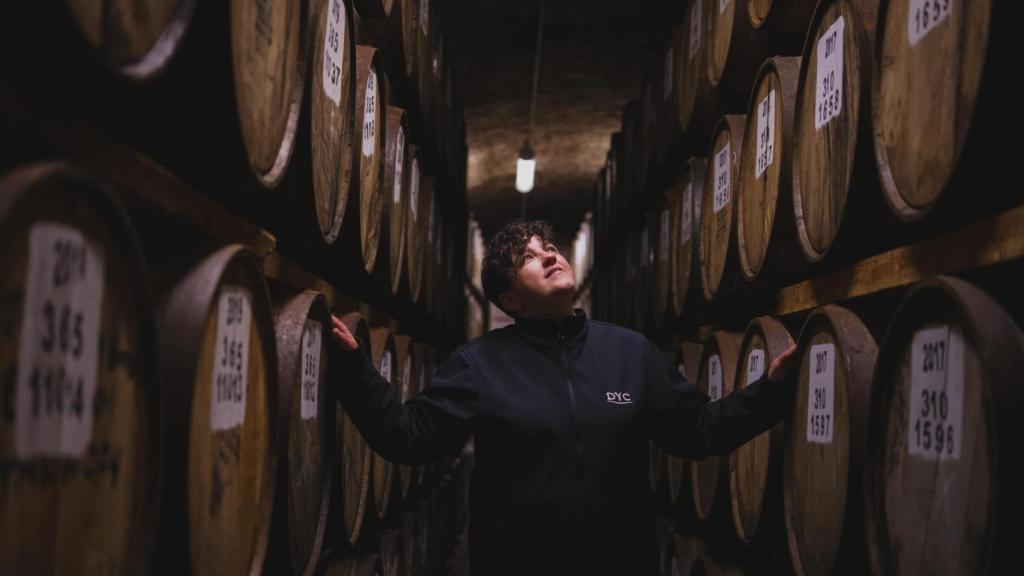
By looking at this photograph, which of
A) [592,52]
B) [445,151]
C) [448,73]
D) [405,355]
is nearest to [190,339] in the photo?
[405,355]

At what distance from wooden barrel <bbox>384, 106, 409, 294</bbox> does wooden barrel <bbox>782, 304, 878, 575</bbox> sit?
172 centimetres

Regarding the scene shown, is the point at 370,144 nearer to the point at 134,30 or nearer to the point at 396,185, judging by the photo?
the point at 396,185

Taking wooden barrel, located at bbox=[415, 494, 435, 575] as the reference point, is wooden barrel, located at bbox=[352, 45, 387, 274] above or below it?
above

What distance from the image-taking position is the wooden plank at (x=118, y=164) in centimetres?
99

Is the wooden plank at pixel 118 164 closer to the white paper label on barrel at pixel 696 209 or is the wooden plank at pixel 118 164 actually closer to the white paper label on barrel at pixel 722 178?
the white paper label on barrel at pixel 722 178

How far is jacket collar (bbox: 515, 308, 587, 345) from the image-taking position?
260 centimetres

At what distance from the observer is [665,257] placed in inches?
182

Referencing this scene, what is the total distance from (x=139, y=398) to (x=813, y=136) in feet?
5.85

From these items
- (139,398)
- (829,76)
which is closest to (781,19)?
(829,76)

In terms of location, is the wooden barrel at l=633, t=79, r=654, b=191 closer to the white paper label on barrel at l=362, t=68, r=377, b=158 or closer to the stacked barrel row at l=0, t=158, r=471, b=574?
the white paper label on barrel at l=362, t=68, r=377, b=158

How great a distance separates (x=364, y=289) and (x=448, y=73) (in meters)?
3.49

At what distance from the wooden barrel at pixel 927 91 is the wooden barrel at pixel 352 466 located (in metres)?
1.45

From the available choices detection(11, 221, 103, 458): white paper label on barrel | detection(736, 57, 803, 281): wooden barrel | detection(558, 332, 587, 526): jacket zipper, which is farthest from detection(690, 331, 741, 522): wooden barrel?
detection(11, 221, 103, 458): white paper label on barrel

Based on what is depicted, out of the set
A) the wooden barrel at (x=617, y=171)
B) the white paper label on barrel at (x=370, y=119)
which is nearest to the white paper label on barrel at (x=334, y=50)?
the white paper label on barrel at (x=370, y=119)
